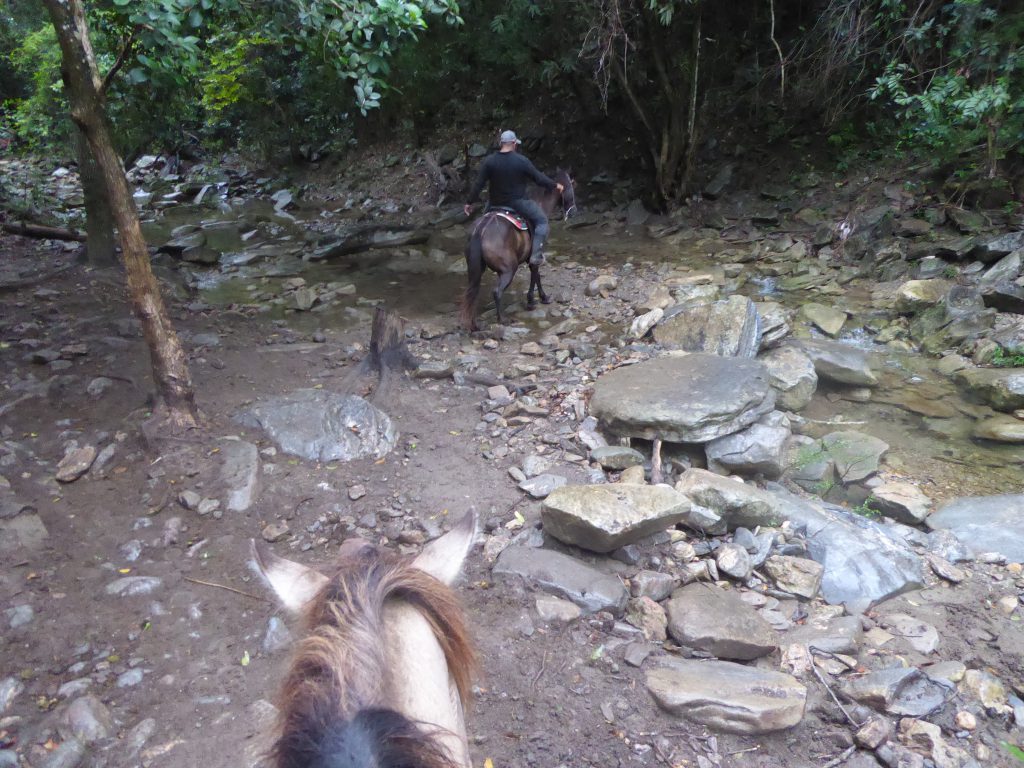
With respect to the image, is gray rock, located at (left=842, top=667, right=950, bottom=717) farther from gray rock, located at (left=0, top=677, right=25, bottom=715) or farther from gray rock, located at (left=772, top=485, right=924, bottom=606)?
gray rock, located at (left=0, top=677, right=25, bottom=715)

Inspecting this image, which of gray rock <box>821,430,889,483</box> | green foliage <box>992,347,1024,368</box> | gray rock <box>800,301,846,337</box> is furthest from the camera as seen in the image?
gray rock <box>800,301,846,337</box>

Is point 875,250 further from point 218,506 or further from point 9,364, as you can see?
point 9,364

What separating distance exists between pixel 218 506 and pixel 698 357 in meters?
3.66

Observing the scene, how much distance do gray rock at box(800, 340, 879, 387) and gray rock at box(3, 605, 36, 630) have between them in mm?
5822

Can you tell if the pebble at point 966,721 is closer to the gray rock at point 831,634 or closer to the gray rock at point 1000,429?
the gray rock at point 831,634

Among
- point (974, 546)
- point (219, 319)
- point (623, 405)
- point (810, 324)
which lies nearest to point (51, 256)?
point (219, 319)

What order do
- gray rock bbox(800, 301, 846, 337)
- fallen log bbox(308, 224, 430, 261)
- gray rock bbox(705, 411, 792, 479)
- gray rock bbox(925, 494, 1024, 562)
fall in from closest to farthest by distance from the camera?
gray rock bbox(925, 494, 1024, 562) → gray rock bbox(705, 411, 792, 479) → gray rock bbox(800, 301, 846, 337) → fallen log bbox(308, 224, 430, 261)

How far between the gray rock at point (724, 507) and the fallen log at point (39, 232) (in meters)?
9.21

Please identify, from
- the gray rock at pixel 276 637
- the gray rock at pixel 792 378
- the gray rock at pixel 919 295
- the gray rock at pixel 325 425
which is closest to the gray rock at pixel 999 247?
the gray rock at pixel 919 295

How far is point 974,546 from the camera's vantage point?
12.9 feet

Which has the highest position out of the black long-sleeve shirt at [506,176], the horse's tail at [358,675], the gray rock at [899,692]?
the black long-sleeve shirt at [506,176]

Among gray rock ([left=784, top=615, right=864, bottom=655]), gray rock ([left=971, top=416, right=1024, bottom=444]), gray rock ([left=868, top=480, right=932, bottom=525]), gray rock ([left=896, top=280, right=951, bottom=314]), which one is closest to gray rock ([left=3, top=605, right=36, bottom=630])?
gray rock ([left=784, top=615, right=864, bottom=655])

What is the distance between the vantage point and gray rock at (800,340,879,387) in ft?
19.3

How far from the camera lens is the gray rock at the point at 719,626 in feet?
9.56
